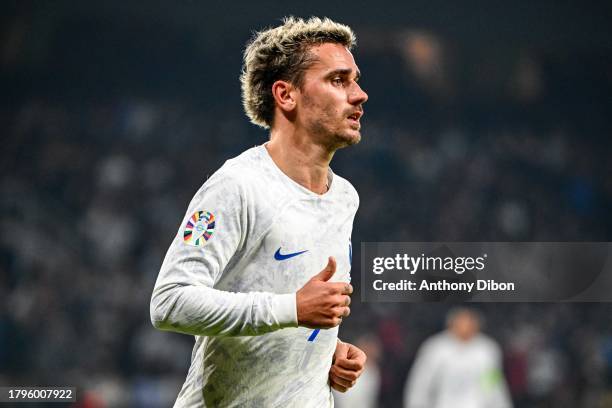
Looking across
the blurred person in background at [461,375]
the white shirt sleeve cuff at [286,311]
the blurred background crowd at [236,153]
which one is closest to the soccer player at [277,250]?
the white shirt sleeve cuff at [286,311]

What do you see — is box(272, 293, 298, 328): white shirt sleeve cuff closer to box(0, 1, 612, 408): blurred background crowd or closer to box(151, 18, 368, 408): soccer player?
box(151, 18, 368, 408): soccer player

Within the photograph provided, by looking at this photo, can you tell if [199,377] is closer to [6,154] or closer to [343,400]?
[343,400]

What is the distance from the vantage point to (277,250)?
8.55ft

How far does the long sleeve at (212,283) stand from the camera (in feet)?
7.77

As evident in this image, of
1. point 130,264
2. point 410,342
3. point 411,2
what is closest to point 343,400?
point 410,342

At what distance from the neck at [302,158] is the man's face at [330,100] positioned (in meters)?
0.03

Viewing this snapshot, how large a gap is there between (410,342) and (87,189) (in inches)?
155

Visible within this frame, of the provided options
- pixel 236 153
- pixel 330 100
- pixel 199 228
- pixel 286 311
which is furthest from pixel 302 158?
pixel 236 153

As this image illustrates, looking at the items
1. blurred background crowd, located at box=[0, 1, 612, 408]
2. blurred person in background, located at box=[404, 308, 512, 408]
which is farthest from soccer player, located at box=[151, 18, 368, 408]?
blurred background crowd, located at box=[0, 1, 612, 408]

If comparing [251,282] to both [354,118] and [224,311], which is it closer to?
[224,311]

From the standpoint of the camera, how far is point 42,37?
36.2 ft

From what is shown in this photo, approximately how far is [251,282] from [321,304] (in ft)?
1.10

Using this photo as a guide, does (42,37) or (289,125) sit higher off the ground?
(42,37)

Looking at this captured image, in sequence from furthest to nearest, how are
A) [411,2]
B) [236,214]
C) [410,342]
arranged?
[411,2] < [410,342] < [236,214]
